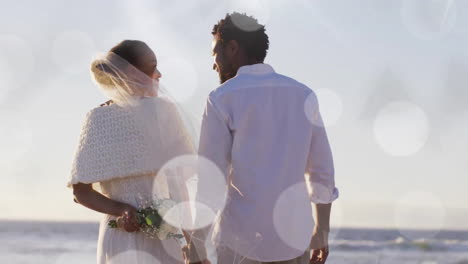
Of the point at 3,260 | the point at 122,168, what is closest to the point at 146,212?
the point at 122,168

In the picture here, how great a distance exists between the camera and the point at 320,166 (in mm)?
3604

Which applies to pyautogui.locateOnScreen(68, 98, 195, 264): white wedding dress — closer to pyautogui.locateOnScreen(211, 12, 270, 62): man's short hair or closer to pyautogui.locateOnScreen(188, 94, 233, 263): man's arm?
pyautogui.locateOnScreen(188, 94, 233, 263): man's arm

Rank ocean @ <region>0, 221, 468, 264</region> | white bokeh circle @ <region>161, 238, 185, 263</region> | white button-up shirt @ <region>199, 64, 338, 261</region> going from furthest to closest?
1. ocean @ <region>0, 221, 468, 264</region>
2. white bokeh circle @ <region>161, 238, 185, 263</region>
3. white button-up shirt @ <region>199, 64, 338, 261</region>

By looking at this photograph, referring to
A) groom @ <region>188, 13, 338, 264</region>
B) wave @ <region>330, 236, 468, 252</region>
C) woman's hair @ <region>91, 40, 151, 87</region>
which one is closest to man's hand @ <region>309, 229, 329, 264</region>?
groom @ <region>188, 13, 338, 264</region>

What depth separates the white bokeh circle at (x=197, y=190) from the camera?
3404 millimetres

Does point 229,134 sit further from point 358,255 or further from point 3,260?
point 358,255

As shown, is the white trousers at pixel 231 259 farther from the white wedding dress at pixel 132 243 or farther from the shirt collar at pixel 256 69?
the shirt collar at pixel 256 69

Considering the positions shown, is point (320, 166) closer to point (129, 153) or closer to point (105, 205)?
point (129, 153)

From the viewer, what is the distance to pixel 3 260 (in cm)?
2020

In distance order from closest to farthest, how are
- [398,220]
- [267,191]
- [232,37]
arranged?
Result: [267,191] < [232,37] < [398,220]

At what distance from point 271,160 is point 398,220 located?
38.8 meters

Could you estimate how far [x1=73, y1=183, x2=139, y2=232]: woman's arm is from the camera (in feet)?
11.4

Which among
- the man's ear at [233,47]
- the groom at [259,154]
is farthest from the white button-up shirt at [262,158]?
the man's ear at [233,47]

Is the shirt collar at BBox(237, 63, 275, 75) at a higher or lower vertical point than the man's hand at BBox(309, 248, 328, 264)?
higher
